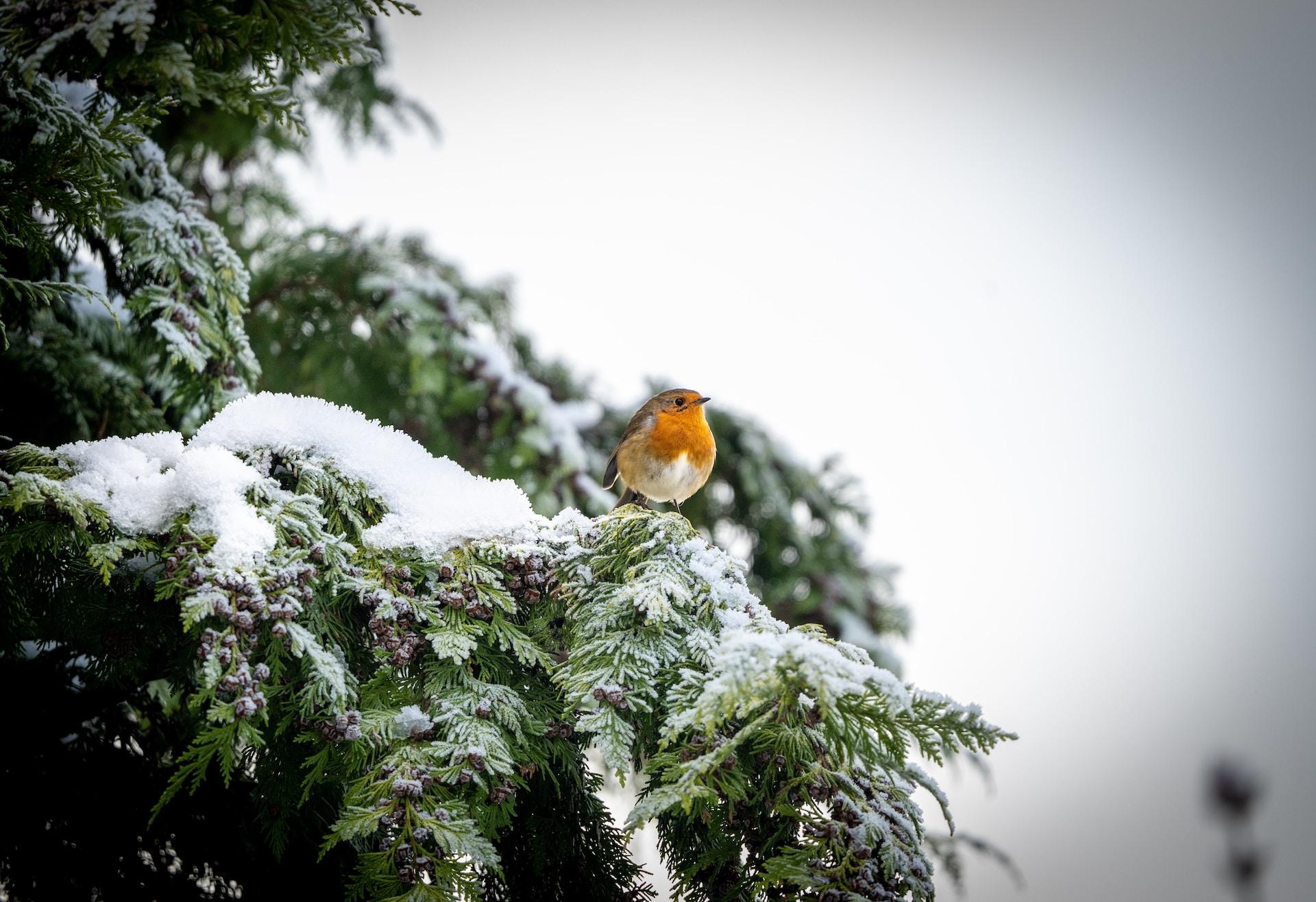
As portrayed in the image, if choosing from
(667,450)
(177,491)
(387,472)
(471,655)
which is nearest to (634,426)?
(667,450)

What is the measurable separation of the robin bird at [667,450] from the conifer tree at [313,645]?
1.76m

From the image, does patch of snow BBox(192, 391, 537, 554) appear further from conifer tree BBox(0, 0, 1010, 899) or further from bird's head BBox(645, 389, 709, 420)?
bird's head BBox(645, 389, 709, 420)

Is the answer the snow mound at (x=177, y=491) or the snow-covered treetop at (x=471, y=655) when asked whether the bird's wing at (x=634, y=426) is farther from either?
the snow mound at (x=177, y=491)

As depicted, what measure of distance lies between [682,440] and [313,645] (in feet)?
7.82

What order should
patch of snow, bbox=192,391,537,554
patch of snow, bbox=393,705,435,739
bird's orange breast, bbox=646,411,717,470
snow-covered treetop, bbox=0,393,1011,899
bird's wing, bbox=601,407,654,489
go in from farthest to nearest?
1. bird's wing, bbox=601,407,654,489
2. bird's orange breast, bbox=646,411,717,470
3. patch of snow, bbox=192,391,537,554
4. patch of snow, bbox=393,705,435,739
5. snow-covered treetop, bbox=0,393,1011,899

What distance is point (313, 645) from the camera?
113cm

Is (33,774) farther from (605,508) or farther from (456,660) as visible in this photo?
(605,508)

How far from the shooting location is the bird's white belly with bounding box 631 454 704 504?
3404mm

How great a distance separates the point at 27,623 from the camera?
54.1 inches

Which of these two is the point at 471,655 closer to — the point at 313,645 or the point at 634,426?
the point at 313,645

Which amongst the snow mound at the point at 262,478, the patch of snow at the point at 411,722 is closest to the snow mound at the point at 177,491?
the snow mound at the point at 262,478

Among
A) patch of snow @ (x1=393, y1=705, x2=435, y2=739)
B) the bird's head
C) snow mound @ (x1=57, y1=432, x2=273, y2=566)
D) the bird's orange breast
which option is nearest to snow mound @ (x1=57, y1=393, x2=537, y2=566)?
snow mound @ (x1=57, y1=432, x2=273, y2=566)

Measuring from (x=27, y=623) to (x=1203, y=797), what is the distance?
3083mm

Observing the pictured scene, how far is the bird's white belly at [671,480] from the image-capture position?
3.40 metres
